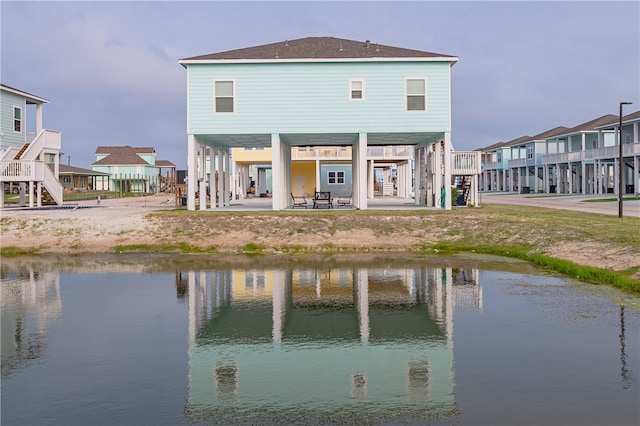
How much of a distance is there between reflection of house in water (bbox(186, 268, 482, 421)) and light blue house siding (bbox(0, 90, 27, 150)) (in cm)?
2517

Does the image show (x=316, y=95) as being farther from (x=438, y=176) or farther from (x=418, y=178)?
(x=418, y=178)

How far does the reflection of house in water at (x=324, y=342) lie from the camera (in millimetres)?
8203

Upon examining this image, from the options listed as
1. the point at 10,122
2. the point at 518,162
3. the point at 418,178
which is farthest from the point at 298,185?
the point at 518,162

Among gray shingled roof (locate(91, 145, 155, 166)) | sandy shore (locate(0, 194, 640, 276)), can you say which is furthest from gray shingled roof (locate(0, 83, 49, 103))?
gray shingled roof (locate(91, 145, 155, 166))

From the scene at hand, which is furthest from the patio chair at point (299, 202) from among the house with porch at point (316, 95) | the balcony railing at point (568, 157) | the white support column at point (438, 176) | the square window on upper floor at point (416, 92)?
the balcony railing at point (568, 157)

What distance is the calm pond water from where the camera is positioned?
784 cm

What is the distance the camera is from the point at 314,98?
3128cm

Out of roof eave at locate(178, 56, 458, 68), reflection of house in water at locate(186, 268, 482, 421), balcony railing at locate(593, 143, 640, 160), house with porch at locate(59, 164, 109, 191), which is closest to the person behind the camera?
reflection of house in water at locate(186, 268, 482, 421)

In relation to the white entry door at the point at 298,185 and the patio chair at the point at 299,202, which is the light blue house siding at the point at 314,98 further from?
the white entry door at the point at 298,185

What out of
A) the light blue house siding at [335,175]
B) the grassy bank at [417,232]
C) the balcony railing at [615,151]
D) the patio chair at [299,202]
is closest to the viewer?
the grassy bank at [417,232]

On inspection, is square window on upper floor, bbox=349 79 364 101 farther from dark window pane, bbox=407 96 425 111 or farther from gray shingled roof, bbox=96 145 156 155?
gray shingled roof, bbox=96 145 156 155

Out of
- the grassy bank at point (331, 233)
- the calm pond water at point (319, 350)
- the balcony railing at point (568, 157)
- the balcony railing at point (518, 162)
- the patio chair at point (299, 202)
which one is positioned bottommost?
the calm pond water at point (319, 350)

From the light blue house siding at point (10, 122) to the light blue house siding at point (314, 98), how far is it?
14055mm

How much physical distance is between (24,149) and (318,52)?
1884cm
